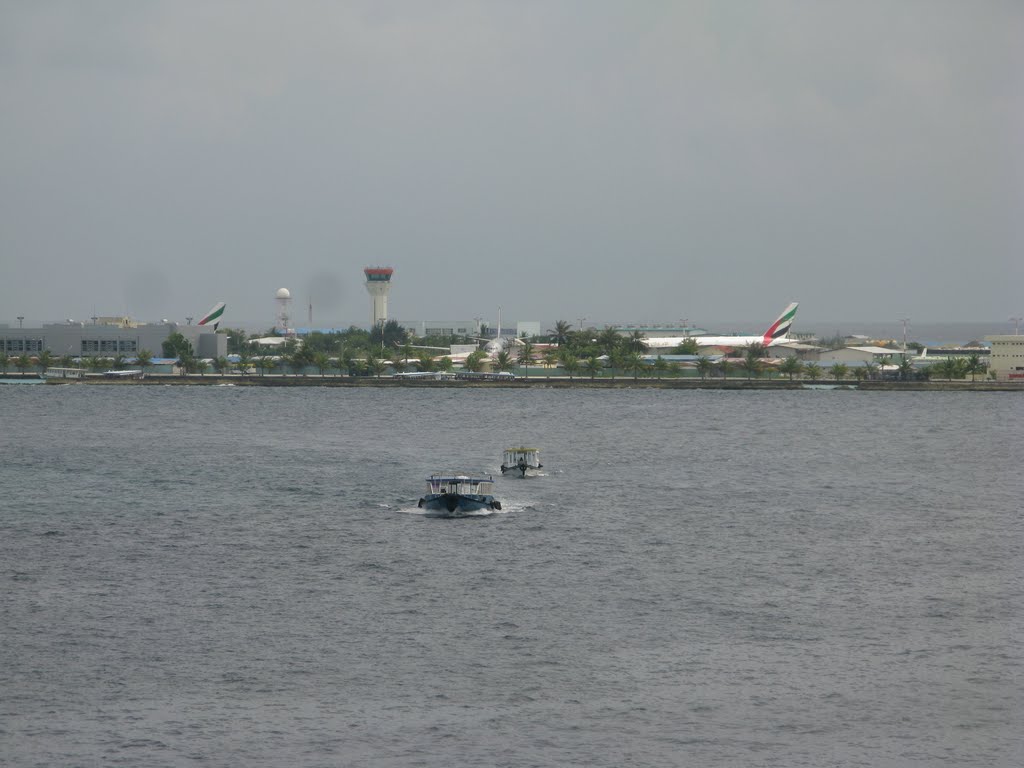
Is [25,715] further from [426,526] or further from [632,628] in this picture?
[426,526]

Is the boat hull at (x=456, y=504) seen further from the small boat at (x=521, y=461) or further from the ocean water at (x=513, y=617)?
the small boat at (x=521, y=461)

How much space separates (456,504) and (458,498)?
356mm

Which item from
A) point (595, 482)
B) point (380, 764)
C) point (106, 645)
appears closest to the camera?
point (380, 764)

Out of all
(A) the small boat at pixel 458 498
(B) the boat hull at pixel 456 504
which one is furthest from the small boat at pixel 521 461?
(B) the boat hull at pixel 456 504

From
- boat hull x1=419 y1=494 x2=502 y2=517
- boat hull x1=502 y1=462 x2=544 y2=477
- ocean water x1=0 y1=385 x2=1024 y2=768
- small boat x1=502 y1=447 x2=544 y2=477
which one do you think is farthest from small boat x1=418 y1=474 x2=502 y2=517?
small boat x1=502 y1=447 x2=544 y2=477

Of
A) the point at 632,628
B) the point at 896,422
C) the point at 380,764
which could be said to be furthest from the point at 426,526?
the point at 896,422

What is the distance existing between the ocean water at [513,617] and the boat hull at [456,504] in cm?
131

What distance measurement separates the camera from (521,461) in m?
94.6

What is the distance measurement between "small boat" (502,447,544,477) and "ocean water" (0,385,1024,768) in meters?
2.34

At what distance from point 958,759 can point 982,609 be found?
54.6 ft

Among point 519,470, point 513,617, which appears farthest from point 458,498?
point 513,617

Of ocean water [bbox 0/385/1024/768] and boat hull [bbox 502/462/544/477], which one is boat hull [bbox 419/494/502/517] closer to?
ocean water [bbox 0/385/1024/768]

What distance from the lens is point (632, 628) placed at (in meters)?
46.8

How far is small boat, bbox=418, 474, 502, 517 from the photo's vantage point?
239 ft
